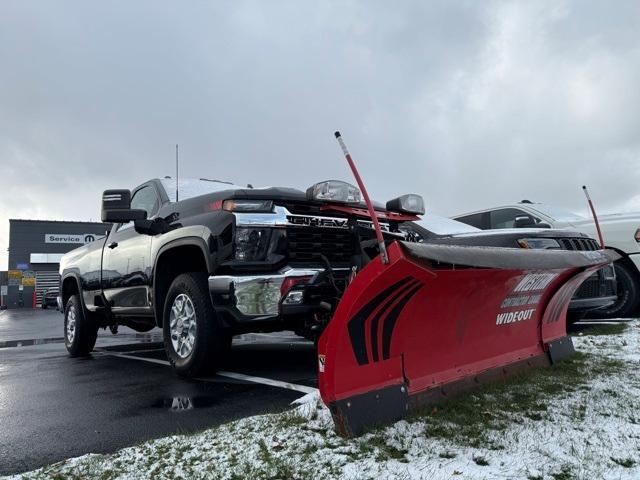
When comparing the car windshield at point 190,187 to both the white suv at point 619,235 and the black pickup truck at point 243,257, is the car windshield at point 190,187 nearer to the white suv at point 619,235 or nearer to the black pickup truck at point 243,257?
the black pickup truck at point 243,257

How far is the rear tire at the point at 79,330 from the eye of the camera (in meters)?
6.77

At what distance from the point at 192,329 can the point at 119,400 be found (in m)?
0.74

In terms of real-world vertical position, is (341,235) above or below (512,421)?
above

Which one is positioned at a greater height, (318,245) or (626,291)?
(318,245)

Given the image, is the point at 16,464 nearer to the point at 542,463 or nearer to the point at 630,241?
the point at 542,463

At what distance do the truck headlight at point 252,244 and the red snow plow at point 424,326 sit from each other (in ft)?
4.58

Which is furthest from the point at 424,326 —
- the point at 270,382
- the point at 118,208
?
the point at 118,208

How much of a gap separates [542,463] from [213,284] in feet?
8.17

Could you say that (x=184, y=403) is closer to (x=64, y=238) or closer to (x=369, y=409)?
(x=369, y=409)

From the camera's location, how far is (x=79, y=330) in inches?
269

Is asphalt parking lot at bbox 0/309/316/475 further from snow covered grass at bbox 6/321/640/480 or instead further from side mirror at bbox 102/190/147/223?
side mirror at bbox 102/190/147/223

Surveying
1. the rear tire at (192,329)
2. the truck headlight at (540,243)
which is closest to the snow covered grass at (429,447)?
the rear tire at (192,329)

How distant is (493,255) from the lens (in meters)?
2.79

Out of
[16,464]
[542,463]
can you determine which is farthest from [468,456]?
[16,464]
